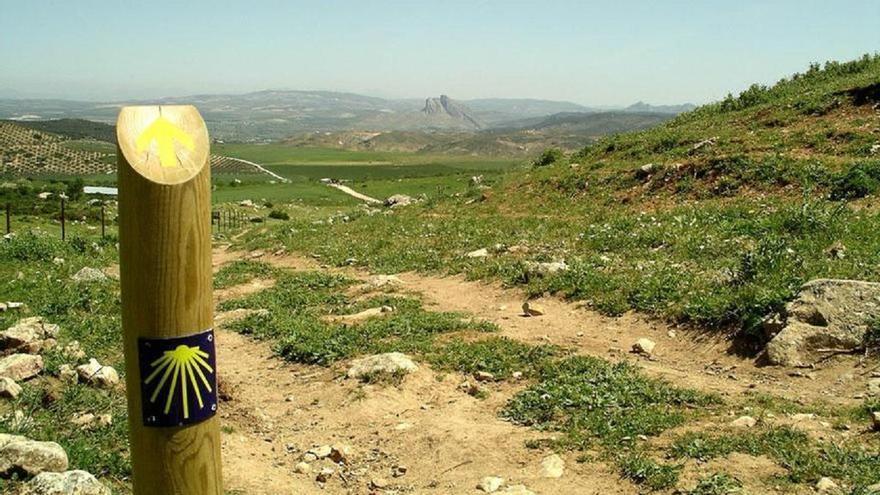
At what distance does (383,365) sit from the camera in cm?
891

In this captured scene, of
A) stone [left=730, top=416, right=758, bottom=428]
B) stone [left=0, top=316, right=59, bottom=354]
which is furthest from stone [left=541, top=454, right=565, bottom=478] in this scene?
stone [left=0, top=316, right=59, bottom=354]

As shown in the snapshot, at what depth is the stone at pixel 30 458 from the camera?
17.5 ft

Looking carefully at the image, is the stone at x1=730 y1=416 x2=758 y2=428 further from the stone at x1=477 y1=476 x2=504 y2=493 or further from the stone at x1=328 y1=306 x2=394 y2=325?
the stone at x1=328 y1=306 x2=394 y2=325

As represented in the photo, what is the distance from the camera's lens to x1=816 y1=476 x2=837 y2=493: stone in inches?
201

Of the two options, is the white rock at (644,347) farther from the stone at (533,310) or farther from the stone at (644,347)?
the stone at (533,310)

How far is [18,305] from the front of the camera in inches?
463

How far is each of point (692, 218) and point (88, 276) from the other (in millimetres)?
14095

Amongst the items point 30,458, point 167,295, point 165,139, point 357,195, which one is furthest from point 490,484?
point 357,195

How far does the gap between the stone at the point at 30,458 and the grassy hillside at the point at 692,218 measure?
8.24 meters

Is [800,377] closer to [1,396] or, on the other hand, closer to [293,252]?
[1,396]

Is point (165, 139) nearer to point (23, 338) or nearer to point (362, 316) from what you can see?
point (23, 338)

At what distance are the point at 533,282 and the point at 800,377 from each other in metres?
5.69

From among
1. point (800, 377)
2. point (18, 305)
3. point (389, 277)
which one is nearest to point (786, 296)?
point (800, 377)

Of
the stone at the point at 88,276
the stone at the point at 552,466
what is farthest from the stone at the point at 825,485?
the stone at the point at 88,276
